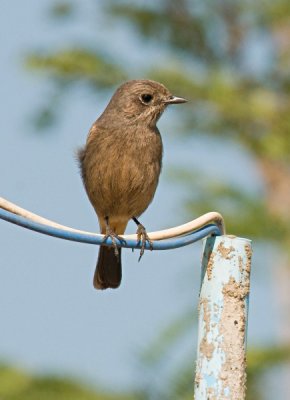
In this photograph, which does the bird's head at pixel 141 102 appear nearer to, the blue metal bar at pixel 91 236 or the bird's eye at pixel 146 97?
the bird's eye at pixel 146 97

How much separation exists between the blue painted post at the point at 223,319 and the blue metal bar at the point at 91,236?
44 mm

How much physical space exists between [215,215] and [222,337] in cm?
42

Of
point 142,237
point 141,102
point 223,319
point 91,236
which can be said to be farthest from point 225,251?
point 141,102

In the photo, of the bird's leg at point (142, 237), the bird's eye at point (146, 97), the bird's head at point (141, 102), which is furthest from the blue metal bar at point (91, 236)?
the bird's eye at point (146, 97)

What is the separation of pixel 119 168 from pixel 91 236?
8.28 ft

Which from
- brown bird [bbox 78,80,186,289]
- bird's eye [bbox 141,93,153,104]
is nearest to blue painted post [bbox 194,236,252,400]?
brown bird [bbox 78,80,186,289]

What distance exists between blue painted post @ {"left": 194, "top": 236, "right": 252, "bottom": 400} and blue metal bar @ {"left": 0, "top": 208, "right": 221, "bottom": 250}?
0.04m

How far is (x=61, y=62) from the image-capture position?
381 inches

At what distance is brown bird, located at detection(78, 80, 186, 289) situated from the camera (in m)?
6.16

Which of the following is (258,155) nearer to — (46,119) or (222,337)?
(46,119)

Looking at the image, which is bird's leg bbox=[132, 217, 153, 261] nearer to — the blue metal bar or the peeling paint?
the blue metal bar

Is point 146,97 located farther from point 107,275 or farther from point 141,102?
point 107,275

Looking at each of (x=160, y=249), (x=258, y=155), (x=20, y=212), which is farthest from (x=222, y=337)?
(x=258, y=155)

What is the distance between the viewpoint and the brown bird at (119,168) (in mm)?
6156
